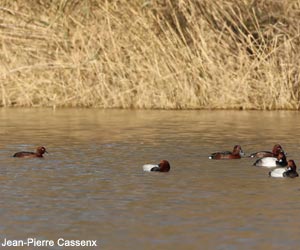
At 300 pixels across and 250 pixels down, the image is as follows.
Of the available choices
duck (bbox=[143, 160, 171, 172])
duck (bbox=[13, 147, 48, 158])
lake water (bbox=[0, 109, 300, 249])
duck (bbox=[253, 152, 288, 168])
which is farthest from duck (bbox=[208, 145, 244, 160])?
duck (bbox=[13, 147, 48, 158])

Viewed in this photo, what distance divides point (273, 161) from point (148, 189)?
2.93 meters

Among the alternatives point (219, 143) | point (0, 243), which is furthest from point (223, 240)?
point (219, 143)

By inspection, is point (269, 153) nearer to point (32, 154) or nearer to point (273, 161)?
point (273, 161)

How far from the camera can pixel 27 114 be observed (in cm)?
2552

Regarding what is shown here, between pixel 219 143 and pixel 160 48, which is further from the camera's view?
pixel 160 48

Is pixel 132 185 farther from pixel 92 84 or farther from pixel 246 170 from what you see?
pixel 92 84

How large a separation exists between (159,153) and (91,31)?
10286mm

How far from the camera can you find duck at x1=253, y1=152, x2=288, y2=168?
1504 cm

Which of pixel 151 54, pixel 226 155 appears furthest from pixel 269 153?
pixel 151 54

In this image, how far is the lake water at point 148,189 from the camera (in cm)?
995

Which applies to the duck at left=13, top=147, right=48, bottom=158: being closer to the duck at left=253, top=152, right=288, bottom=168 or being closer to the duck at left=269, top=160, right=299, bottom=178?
the duck at left=253, top=152, right=288, bottom=168

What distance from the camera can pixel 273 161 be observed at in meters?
15.1

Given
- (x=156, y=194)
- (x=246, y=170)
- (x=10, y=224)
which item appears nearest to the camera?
(x=10, y=224)

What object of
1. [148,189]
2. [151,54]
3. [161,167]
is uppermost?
[151,54]
